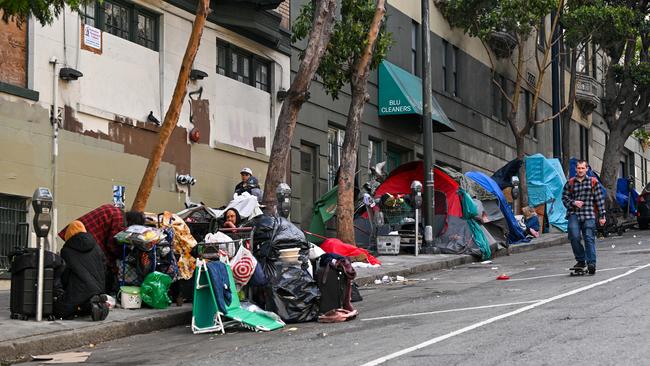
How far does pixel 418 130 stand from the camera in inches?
1194

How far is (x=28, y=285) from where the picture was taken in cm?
1169

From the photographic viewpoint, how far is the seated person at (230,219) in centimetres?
1513

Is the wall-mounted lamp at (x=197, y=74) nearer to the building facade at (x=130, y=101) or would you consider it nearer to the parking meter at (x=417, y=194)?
the building facade at (x=130, y=101)

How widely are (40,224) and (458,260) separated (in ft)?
38.0

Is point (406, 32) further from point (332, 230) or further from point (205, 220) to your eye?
point (205, 220)

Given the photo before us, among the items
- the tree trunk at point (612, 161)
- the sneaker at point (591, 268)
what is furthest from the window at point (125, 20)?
the tree trunk at point (612, 161)

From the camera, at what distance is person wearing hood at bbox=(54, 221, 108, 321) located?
469 inches

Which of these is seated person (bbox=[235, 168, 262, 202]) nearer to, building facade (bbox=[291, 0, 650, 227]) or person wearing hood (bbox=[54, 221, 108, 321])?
building facade (bbox=[291, 0, 650, 227])

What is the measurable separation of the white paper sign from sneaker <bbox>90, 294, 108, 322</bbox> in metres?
6.76

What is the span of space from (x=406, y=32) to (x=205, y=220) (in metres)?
14.7

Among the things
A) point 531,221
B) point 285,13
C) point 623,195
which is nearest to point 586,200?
point 285,13

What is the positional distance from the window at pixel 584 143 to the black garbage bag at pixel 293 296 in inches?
1384

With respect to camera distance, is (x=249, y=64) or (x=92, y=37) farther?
(x=249, y=64)

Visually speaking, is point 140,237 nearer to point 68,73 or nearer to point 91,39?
point 68,73
